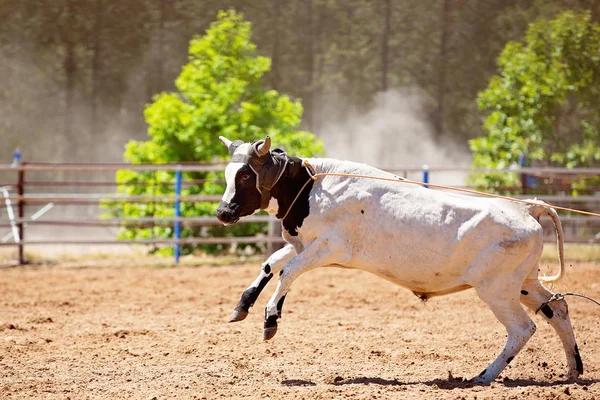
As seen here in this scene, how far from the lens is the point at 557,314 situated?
18.8ft

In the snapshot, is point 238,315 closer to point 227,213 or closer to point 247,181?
point 227,213

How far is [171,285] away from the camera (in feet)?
35.5

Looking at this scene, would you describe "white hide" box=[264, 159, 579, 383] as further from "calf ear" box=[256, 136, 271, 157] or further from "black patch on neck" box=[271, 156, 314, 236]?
"calf ear" box=[256, 136, 271, 157]

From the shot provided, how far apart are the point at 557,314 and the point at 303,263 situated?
1856 mm

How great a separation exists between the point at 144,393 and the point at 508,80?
13676 mm

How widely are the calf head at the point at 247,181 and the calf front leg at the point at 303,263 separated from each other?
49cm

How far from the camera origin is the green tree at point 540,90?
658 inches

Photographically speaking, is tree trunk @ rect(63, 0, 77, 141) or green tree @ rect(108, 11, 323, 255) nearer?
green tree @ rect(108, 11, 323, 255)

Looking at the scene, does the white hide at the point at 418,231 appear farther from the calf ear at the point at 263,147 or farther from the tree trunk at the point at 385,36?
the tree trunk at the point at 385,36

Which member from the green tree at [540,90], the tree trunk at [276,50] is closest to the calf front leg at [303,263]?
the green tree at [540,90]

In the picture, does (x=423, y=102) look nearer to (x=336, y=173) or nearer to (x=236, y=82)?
(x=236, y=82)

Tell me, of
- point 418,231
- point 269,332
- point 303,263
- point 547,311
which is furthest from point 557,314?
point 269,332

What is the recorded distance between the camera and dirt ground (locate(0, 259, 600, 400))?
5.20 metres

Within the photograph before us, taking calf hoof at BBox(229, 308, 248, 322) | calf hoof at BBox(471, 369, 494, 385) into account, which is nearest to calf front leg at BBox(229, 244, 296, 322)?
calf hoof at BBox(229, 308, 248, 322)
